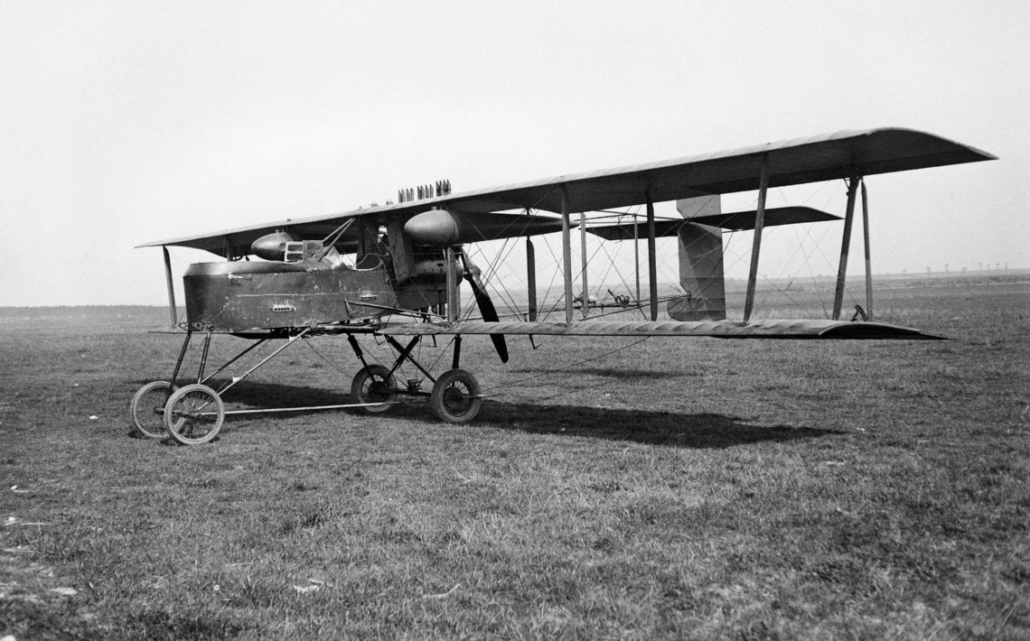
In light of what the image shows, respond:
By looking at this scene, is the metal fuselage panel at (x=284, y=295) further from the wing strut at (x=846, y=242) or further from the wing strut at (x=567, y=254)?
the wing strut at (x=846, y=242)

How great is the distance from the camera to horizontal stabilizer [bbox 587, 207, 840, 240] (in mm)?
12289

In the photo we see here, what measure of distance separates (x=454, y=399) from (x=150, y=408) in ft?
16.7

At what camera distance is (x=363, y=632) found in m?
4.01

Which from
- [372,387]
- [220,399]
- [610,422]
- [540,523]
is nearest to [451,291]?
[372,387]

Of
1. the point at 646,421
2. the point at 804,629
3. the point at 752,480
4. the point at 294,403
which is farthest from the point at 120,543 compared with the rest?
the point at 294,403

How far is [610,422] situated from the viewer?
1103cm

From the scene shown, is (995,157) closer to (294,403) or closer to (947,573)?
(947,573)

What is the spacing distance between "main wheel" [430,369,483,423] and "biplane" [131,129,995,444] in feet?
0.08

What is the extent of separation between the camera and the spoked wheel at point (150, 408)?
10453 millimetres

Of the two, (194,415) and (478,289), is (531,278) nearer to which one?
(478,289)

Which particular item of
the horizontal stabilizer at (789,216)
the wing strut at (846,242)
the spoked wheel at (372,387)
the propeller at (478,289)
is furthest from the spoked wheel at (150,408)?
the horizontal stabilizer at (789,216)

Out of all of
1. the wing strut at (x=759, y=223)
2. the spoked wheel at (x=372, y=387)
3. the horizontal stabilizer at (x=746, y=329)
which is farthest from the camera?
the spoked wheel at (x=372, y=387)

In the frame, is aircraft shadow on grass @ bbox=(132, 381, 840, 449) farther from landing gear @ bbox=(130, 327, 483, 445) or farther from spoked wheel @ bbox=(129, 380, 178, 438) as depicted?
spoked wheel @ bbox=(129, 380, 178, 438)

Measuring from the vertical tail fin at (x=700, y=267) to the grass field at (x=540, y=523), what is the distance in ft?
6.61
